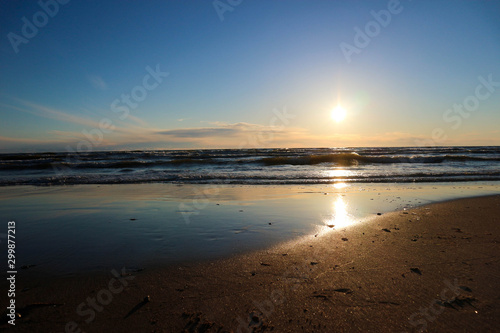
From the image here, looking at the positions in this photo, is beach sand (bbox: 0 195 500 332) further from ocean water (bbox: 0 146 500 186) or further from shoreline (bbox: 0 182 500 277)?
ocean water (bbox: 0 146 500 186)

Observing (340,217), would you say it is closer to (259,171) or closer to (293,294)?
(293,294)

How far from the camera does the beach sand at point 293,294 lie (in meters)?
2.39

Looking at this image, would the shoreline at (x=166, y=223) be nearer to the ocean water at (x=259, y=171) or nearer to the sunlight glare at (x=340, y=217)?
the sunlight glare at (x=340, y=217)

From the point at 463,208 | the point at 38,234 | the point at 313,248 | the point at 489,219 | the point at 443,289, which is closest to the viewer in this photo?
the point at 443,289

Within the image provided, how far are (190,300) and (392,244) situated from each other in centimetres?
329

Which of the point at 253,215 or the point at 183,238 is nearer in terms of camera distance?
the point at 183,238

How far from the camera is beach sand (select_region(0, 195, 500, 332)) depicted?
2391 mm

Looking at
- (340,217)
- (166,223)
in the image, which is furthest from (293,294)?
(340,217)

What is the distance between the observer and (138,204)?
306 inches

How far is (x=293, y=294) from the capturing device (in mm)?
2832

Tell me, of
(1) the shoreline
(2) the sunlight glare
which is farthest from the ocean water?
(2) the sunlight glare

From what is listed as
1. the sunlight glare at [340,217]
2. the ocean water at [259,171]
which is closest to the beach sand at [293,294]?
the sunlight glare at [340,217]

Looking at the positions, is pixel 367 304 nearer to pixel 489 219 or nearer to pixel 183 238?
pixel 183 238

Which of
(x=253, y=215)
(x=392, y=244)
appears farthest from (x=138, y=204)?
(x=392, y=244)
